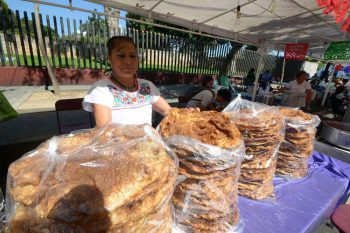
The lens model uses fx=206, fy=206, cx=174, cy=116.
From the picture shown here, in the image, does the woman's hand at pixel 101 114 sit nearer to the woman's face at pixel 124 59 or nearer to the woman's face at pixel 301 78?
the woman's face at pixel 124 59

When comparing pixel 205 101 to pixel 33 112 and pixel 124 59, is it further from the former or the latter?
pixel 33 112

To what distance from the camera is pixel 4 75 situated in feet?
25.1

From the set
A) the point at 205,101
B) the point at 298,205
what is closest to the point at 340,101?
the point at 205,101

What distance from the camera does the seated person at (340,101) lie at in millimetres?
8078

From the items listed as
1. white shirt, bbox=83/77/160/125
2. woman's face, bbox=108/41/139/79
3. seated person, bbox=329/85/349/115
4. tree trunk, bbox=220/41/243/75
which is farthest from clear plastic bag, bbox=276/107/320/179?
tree trunk, bbox=220/41/243/75

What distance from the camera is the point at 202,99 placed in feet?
13.7

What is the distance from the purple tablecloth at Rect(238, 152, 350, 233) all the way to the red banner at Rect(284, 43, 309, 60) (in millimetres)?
4408

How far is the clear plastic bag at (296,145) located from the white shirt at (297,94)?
4.91 meters

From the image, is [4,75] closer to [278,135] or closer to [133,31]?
[133,31]

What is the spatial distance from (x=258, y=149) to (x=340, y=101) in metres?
9.04

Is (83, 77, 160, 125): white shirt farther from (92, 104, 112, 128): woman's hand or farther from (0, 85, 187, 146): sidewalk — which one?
(0, 85, 187, 146): sidewalk

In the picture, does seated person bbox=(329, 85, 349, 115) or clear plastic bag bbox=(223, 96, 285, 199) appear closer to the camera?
clear plastic bag bbox=(223, 96, 285, 199)

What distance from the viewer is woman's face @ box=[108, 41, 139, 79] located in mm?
1513

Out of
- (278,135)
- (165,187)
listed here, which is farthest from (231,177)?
(278,135)
